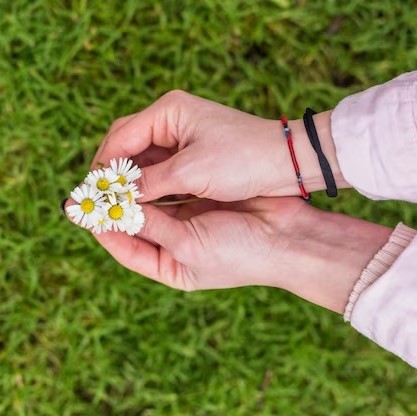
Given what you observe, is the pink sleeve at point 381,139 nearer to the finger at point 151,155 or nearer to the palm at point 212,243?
the palm at point 212,243

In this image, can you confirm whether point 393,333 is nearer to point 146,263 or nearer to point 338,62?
point 146,263

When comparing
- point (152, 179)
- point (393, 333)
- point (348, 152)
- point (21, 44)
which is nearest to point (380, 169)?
point (348, 152)

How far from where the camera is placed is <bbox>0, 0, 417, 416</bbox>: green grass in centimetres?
214

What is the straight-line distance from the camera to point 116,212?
1530mm

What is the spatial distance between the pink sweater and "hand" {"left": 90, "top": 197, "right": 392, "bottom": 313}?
0.15 meters

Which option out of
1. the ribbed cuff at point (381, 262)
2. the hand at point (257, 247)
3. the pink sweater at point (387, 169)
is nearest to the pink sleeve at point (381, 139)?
the pink sweater at point (387, 169)

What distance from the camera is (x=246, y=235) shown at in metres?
1.69

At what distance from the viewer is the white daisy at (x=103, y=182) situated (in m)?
1.52

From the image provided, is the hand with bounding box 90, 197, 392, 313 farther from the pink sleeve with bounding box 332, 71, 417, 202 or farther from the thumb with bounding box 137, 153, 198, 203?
the pink sleeve with bounding box 332, 71, 417, 202

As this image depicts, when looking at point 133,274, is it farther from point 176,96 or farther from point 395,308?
point 395,308

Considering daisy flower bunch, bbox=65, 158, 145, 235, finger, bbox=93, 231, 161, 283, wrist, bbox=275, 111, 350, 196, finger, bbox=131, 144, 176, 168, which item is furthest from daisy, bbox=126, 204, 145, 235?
wrist, bbox=275, 111, 350, 196

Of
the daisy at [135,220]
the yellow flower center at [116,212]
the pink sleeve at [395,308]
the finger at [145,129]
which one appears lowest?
the pink sleeve at [395,308]

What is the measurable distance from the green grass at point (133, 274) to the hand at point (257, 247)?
0.40 metres

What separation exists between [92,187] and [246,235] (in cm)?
43
